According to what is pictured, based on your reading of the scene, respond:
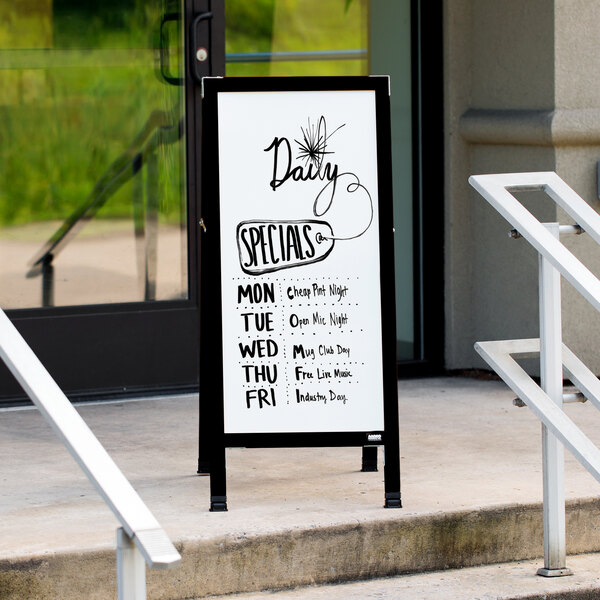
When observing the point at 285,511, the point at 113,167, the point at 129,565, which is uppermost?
the point at 113,167

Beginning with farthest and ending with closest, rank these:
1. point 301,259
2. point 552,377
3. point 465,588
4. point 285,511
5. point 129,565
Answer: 1. point 301,259
2. point 285,511
3. point 465,588
4. point 552,377
5. point 129,565

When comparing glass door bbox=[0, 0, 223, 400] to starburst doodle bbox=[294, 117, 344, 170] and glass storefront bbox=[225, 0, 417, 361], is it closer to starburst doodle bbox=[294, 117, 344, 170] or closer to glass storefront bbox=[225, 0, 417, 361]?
glass storefront bbox=[225, 0, 417, 361]

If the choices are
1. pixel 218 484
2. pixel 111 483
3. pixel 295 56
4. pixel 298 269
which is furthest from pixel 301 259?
pixel 295 56

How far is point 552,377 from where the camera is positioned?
3480 millimetres

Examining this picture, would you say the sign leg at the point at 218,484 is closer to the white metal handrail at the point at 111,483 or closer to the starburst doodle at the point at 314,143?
the starburst doodle at the point at 314,143

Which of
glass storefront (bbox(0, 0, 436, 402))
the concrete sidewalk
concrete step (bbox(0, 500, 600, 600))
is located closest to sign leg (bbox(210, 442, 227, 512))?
the concrete sidewalk

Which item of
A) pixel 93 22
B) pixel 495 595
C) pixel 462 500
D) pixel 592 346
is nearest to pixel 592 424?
pixel 592 346

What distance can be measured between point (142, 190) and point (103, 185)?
0.56 feet

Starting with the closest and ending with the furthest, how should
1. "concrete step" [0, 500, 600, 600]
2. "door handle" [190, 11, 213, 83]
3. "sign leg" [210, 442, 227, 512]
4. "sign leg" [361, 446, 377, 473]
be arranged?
"concrete step" [0, 500, 600, 600] < "sign leg" [210, 442, 227, 512] < "sign leg" [361, 446, 377, 473] < "door handle" [190, 11, 213, 83]

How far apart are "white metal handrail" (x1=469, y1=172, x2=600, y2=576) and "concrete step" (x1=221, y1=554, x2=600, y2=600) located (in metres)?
0.07

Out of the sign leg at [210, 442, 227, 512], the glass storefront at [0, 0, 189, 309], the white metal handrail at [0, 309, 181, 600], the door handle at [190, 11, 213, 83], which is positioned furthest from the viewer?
the door handle at [190, 11, 213, 83]

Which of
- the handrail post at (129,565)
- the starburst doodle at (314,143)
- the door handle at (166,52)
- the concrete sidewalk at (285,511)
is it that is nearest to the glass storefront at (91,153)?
the door handle at (166,52)

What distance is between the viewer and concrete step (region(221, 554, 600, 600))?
3510 mm

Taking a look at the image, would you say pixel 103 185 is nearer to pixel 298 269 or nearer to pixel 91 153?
pixel 91 153
